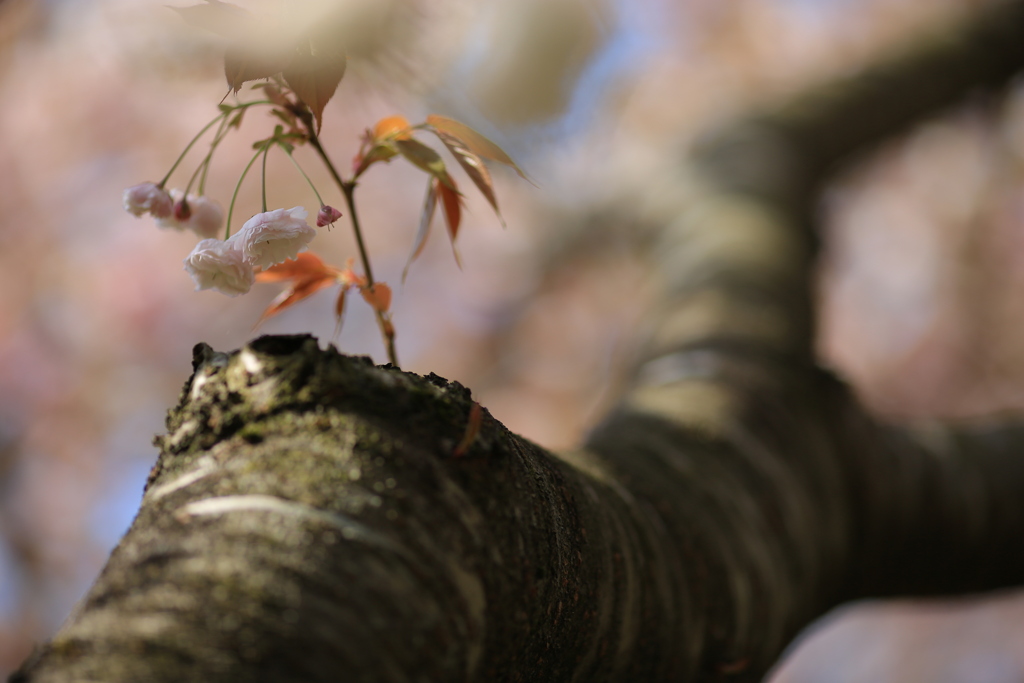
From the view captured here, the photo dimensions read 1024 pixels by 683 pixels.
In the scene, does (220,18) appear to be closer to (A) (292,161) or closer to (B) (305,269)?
(A) (292,161)

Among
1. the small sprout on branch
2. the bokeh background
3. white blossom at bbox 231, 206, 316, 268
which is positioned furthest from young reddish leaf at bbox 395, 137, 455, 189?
the bokeh background

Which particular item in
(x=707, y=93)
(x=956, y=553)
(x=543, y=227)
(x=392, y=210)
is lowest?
(x=956, y=553)

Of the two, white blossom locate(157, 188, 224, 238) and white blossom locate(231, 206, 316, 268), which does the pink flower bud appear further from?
white blossom locate(157, 188, 224, 238)

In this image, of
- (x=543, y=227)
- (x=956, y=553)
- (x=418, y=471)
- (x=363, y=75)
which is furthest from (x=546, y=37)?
(x=543, y=227)

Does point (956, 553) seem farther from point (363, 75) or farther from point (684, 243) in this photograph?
point (363, 75)

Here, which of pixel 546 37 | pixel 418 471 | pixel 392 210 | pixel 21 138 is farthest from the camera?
pixel 392 210

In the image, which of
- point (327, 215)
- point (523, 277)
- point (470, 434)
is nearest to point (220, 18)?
point (327, 215)
